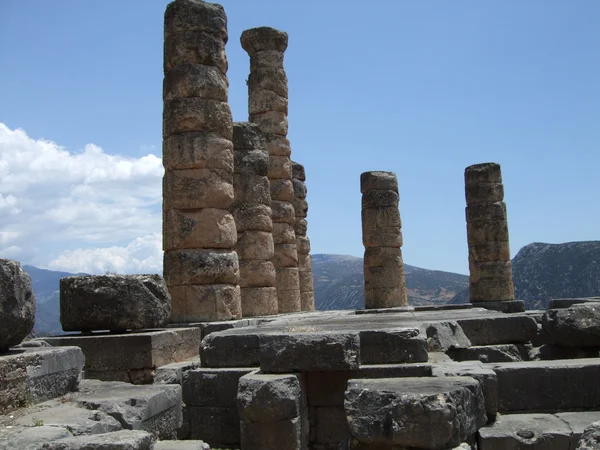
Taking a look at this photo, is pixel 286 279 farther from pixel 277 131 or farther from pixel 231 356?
pixel 231 356

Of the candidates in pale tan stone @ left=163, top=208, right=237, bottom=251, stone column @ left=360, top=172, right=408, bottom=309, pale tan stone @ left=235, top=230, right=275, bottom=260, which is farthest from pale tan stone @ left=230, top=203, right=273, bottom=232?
stone column @ left=360, top=172, right=408, bottom=309

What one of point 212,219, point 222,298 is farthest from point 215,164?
point 222,298

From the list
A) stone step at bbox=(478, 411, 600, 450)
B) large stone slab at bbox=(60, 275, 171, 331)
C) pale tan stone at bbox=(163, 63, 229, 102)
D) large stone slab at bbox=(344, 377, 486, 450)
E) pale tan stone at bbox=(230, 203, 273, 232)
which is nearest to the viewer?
large stone slab at bbox=(344, 377, 486, 450)

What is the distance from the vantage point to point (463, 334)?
30.2ft

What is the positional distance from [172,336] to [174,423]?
3.37 m

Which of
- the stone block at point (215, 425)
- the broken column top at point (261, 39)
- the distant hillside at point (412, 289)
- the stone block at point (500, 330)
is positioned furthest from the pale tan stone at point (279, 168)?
the distant hillside at point (412, 289)

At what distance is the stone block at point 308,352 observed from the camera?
260 inches

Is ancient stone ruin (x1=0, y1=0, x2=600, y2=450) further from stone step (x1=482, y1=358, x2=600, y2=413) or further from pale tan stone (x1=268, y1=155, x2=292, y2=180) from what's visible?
pale tan stone (x1=268, y1=155, x2=292, y2=180)

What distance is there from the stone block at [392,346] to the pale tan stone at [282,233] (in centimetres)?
1287

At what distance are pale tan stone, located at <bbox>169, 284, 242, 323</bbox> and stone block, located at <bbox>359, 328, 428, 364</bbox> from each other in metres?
4.76

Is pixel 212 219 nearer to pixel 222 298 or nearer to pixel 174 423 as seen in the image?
pixel 222 298

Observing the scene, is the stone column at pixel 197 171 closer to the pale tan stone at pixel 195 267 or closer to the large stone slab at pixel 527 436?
the pale tan stone at pixel 195 267

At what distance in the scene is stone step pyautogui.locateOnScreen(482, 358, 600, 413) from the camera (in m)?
6.41

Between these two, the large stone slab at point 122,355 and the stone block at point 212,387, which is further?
the large stone slab at point 122,355
